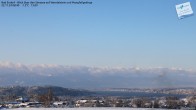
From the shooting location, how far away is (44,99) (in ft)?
406
